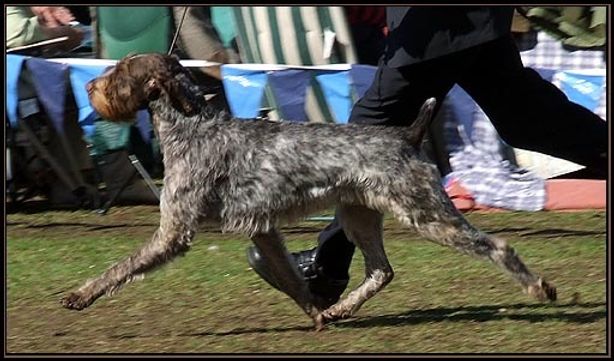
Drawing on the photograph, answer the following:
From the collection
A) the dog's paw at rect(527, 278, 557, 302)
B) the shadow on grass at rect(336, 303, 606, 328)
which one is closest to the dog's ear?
the shadow on grass at rect(336, 303, 606, 328)

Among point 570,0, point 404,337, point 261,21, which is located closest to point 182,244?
point 404,337

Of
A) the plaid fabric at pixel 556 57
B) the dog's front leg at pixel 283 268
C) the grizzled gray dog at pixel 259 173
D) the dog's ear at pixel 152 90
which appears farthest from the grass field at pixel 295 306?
the plaid fabric at pixel 556 57

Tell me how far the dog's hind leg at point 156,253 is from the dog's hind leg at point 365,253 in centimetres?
76

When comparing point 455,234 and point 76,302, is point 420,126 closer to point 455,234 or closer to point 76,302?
point 455,234

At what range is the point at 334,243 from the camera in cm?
611

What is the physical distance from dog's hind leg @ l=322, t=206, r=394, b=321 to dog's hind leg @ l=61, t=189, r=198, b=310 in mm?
756

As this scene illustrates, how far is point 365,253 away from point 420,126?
723 mm

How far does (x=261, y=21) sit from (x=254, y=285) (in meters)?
4.00

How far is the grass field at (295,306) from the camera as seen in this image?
215 inches

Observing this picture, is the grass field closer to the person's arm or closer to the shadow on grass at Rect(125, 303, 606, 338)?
the shadow on grass at Rect(125, 303, 606, 338)

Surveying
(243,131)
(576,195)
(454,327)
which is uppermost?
(243,131)

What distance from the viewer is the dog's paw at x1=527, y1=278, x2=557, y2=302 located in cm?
570

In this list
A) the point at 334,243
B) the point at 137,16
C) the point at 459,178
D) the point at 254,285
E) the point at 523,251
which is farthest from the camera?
the point at 137,16

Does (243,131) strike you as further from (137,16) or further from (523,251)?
(137,16)
